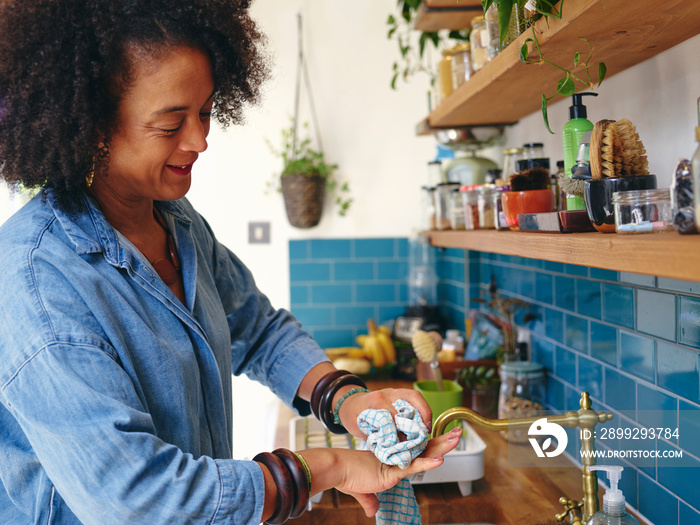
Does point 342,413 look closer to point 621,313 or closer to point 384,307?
point 621,313

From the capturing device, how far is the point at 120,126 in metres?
0.89

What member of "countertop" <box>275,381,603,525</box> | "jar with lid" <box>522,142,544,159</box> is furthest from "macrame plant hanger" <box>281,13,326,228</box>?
"countertop" <box>275,381,603,525</box>

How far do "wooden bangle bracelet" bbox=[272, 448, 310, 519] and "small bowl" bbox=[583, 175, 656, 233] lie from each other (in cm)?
52

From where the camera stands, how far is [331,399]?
1.10 m

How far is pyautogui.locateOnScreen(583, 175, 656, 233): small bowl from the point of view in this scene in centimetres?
82

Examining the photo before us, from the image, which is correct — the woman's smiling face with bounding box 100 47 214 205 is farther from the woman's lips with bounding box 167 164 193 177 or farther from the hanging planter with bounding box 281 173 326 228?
the hanging planter with bounding box 281 173 326 228

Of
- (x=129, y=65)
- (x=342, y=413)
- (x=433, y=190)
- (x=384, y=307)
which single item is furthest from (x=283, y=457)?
(x=384, y=307)

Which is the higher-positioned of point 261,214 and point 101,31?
point 101,31

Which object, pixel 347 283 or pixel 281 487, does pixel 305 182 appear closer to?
pixel 347 283

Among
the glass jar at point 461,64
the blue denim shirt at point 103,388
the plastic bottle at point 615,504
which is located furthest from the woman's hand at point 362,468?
the glass jar at point 461,64

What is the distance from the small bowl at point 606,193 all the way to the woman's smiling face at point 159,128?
558mm

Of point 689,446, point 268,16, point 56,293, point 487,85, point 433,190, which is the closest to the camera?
point 56,293

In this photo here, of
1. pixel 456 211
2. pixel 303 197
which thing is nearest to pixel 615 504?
pixel 456 211

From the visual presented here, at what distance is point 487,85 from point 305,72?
161 cm
